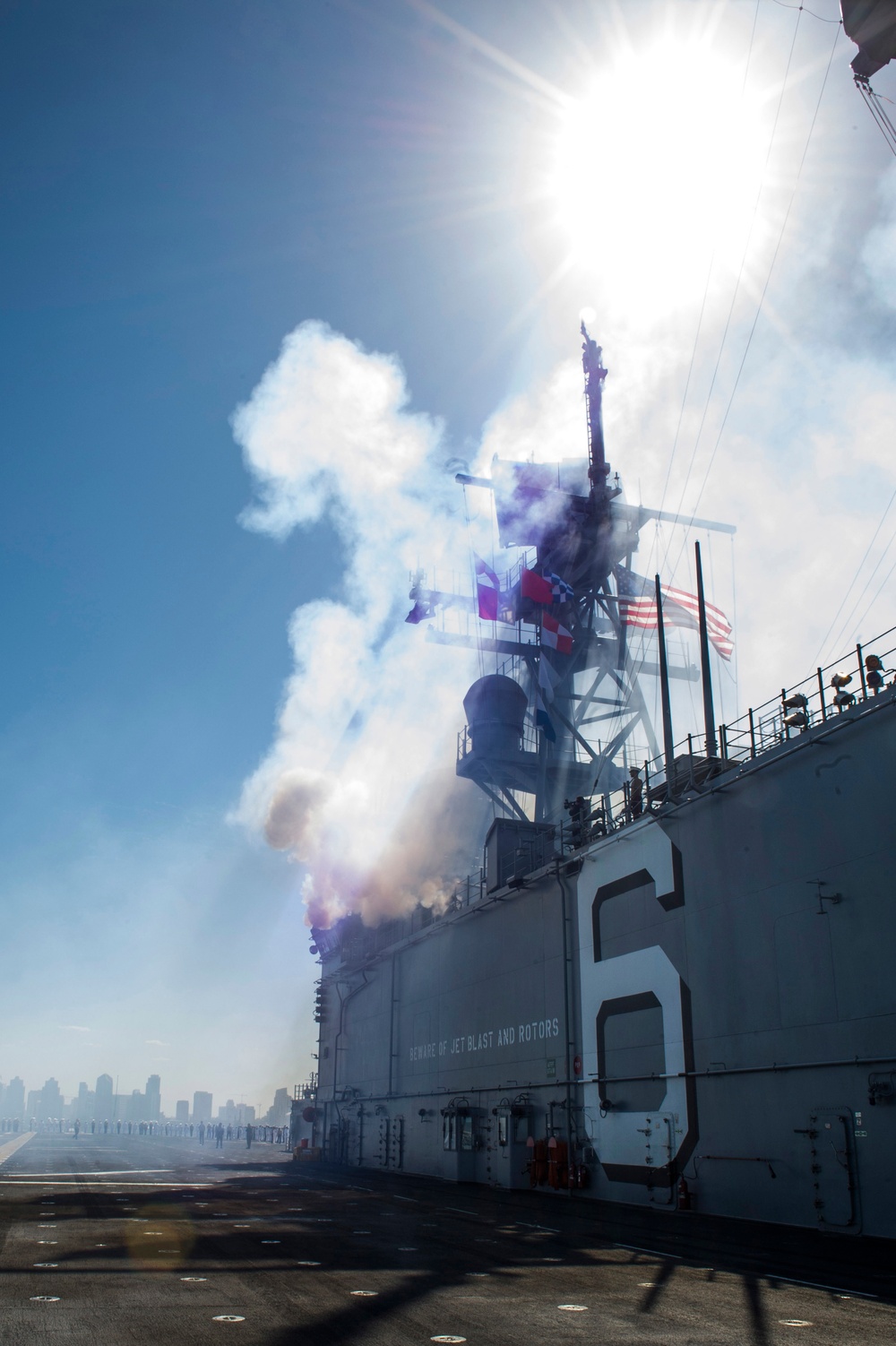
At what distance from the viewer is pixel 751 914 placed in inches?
702

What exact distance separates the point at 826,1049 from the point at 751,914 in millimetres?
2714

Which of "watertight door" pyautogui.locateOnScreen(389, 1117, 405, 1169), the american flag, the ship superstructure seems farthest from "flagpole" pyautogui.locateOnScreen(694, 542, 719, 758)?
"watertight door" pyautogui.locateOnScreen(389, 1117, 405, 1169)

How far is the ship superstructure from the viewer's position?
15.6 meters

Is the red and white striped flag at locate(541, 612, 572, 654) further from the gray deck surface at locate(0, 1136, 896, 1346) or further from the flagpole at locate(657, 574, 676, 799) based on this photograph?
the gray deck surface at locate(0, 1136, 896, 1346)

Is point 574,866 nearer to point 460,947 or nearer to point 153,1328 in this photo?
point 460,947

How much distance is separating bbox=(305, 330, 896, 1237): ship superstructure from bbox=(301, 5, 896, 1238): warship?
0.06 meters

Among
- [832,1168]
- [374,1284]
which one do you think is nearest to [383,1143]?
[832,1168]

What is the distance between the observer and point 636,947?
2142 cm

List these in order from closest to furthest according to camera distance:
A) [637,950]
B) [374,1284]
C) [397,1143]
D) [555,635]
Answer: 1. [374,1284]
2. [637,950]
3. [397,1143]
4. [555,635]

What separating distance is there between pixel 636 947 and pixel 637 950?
0.25 ft

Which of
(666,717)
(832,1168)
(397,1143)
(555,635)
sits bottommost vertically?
(397,1143)

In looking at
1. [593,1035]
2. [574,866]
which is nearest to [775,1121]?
[593,1035]

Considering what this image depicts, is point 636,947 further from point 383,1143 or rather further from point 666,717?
point 383,1143

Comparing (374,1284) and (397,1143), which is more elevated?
(374,1284)
